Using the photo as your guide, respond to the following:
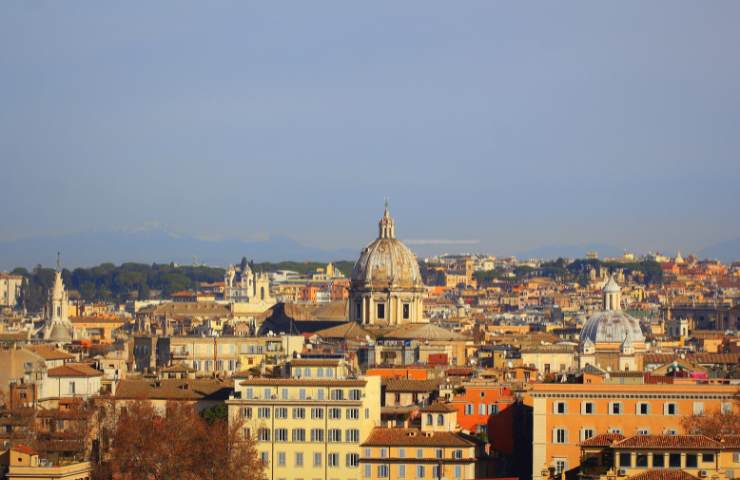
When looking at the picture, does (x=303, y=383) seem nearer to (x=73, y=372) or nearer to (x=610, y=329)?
→ (x=73, y=372)

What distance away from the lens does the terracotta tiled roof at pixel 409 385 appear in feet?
235

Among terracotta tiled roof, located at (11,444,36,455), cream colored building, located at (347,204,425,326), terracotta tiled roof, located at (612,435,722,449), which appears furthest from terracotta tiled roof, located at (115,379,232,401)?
cream colored building, located at (347,204,425,326)

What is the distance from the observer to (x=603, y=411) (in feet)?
198

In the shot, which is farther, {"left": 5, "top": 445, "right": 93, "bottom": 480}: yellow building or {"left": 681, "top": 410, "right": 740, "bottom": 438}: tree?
{"left": 5, "top": 445, "right": 93, "bottom": 480}: yellow building

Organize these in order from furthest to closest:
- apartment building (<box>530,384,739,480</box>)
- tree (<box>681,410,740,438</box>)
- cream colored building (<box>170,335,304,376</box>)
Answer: cream colored building (<box>170,335,304,376</box>) < apartment building (<box>530,384,739,480</box>) < tree (<box>681,410,740,438</box>)

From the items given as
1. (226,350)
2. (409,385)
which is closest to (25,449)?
(409,385)

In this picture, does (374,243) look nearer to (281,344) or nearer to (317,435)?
(281,344)

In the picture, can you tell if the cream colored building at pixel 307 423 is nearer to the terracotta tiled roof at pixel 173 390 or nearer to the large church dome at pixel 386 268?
the terracotta tiled roof at pixel 173 390

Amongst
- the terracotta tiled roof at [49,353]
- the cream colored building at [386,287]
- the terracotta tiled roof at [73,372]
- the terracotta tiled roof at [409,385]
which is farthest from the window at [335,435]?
the cream colored building at [386,287]

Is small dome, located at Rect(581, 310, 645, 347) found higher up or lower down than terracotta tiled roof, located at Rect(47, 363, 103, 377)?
higher up

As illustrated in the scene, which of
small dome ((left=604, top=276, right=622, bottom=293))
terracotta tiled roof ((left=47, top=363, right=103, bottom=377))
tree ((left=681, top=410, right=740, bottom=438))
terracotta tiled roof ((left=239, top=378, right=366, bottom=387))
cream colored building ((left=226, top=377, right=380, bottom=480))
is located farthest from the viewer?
small dome ((left=604, top=276, right=622, bottom=293))

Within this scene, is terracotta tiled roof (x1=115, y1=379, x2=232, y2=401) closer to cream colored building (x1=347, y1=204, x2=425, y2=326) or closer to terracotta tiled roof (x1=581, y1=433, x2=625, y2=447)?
terracotta tiled roof (x1=581, y1=433, x2=625, y2=447)

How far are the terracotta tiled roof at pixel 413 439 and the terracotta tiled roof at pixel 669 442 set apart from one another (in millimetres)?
9254

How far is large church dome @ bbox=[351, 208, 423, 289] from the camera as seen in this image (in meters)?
126
